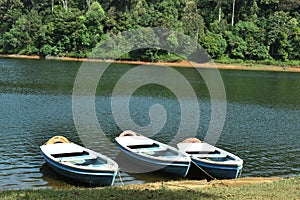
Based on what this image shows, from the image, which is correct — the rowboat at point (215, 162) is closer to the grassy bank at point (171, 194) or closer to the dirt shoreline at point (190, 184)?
the dirt shoreline at point (190, 184)

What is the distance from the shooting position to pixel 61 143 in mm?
19844

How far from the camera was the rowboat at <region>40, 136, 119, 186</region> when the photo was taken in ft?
53.8

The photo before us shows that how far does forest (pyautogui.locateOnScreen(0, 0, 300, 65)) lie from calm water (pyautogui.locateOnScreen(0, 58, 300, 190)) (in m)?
34.3

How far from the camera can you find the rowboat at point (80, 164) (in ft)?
53.8

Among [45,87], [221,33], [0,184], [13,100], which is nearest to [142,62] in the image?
[221,33]

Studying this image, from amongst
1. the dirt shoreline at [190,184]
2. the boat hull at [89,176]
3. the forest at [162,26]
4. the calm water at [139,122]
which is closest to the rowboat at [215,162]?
the dirt shoreline at [190,184]

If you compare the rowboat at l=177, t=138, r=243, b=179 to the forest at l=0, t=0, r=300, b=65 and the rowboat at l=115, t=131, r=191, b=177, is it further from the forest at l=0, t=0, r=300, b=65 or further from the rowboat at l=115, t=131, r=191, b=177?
the forest at l=0, t=0, r=300, b=65

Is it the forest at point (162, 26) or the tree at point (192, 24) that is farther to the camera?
the tree at point (192, 24)

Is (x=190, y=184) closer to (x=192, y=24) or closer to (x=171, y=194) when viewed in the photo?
(x=171, y=194)

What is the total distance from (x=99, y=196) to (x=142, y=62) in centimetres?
7205

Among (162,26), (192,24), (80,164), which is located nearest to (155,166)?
(80,164)

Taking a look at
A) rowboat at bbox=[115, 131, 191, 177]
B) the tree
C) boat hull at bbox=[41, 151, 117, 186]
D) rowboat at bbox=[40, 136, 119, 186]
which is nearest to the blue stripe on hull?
rowboat at bbox=[115, 131, 191, 177]

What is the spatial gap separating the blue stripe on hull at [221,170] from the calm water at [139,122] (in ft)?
5.66

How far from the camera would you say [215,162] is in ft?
59.0
